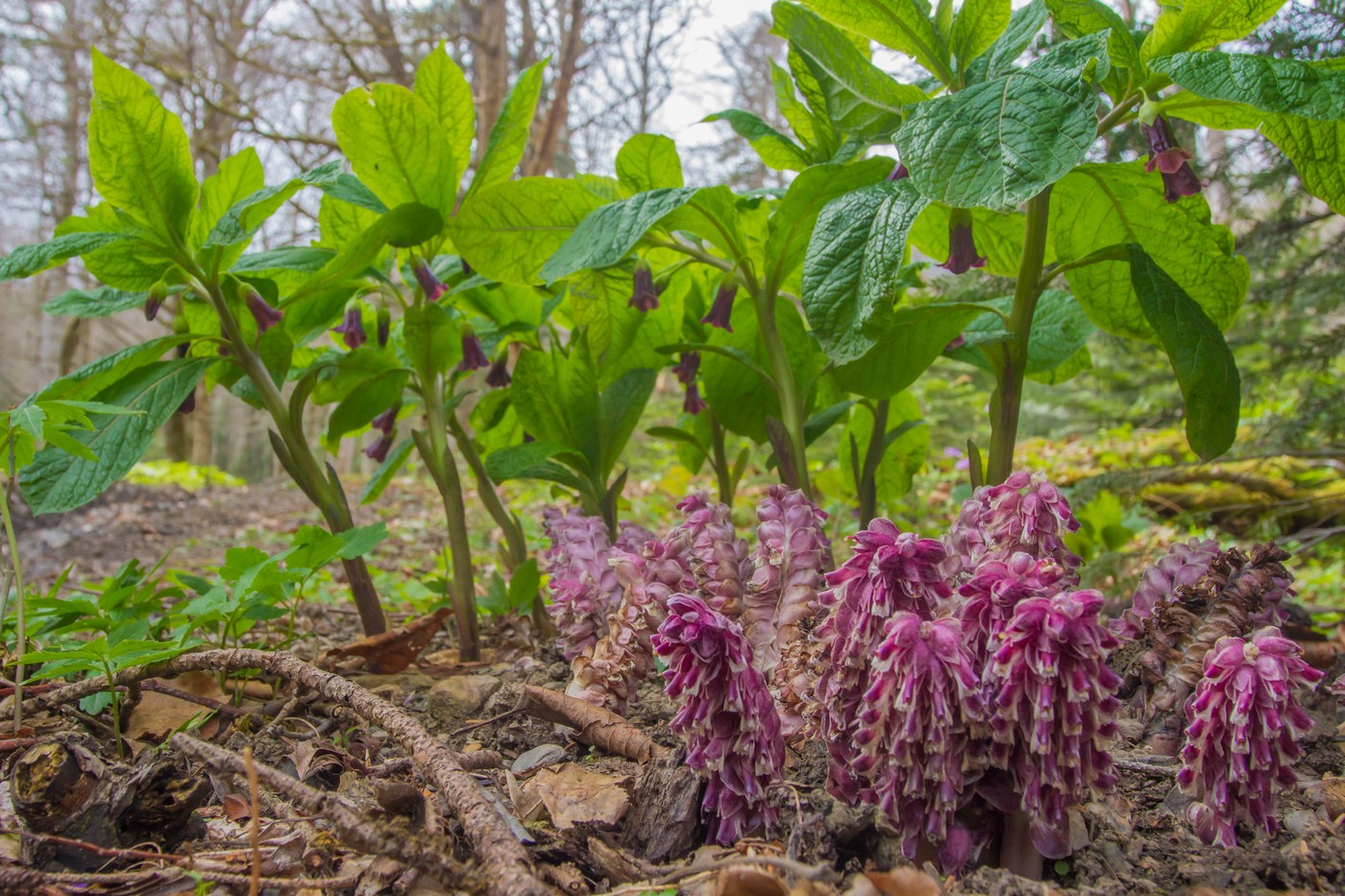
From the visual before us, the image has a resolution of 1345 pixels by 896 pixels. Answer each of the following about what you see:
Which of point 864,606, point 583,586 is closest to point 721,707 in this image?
point 864,606

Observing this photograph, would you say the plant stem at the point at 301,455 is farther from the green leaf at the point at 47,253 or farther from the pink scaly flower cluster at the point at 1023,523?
the pink scaly flower cluster at the point at 1023,523

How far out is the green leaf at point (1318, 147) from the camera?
1.22 meters

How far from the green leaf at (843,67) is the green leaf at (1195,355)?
1.69 feet

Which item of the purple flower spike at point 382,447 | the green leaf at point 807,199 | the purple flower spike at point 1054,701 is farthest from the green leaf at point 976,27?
the purple flower spike at point 382,447

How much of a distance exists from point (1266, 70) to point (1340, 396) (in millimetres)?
2697

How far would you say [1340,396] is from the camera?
3094mm

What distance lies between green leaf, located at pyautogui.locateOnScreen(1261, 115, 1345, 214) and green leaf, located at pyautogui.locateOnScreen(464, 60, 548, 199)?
1.33 metres

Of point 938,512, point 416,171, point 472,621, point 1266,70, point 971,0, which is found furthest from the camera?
point 938,512

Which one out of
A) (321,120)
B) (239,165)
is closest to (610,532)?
(239,165)

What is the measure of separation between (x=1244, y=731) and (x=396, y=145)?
5.70 ft

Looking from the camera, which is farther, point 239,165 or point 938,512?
point 938,512

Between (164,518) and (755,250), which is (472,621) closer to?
(755,250)

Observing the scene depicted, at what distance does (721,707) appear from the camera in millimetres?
890

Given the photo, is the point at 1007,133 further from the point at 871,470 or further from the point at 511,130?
the point at 511,130
